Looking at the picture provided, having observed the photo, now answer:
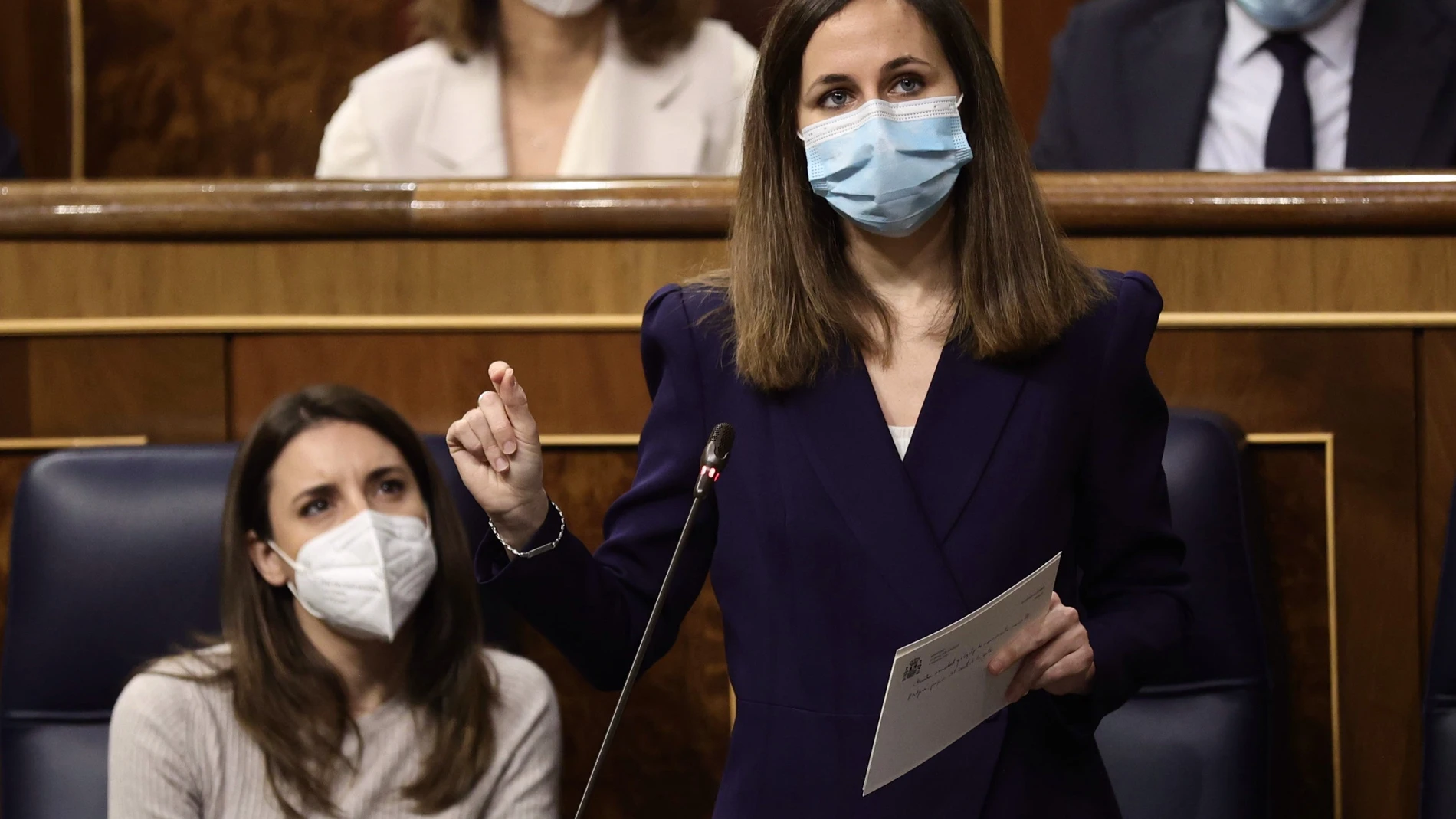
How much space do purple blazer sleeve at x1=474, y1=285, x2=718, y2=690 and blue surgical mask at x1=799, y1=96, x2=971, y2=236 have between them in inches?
4.9

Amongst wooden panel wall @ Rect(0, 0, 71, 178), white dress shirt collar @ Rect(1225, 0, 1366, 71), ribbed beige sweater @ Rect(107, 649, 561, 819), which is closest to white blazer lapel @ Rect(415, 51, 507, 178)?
wooden panel wall @ Rect(0, 0, 71, 178)

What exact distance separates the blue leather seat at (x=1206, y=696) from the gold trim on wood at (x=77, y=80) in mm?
1799

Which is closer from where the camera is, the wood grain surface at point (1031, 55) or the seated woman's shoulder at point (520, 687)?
the seated woman's shoulder at point (520, 687)

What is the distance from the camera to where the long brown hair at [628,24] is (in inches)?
83.8

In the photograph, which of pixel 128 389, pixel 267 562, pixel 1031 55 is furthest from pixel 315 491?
pixel 1031 55

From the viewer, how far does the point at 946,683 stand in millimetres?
800

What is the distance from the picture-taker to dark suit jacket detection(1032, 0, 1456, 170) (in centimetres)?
178

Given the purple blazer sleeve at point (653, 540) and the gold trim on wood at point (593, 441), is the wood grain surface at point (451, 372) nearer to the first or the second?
the gold trim on wood at point (593, 441)

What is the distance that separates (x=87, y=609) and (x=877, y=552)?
0.88m

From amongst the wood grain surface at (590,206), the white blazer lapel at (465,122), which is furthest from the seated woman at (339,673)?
the white blazer lapel at (465,122)

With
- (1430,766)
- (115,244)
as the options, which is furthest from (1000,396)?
(115,244)

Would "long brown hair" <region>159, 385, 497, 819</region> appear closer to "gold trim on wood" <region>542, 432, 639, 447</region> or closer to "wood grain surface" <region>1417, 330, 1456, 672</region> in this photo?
"gold trim on wood" <region>542, 432, 639, 447</region>

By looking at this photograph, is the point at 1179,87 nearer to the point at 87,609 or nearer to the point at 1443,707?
the point at 1443,707

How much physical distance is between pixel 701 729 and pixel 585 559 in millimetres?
737
